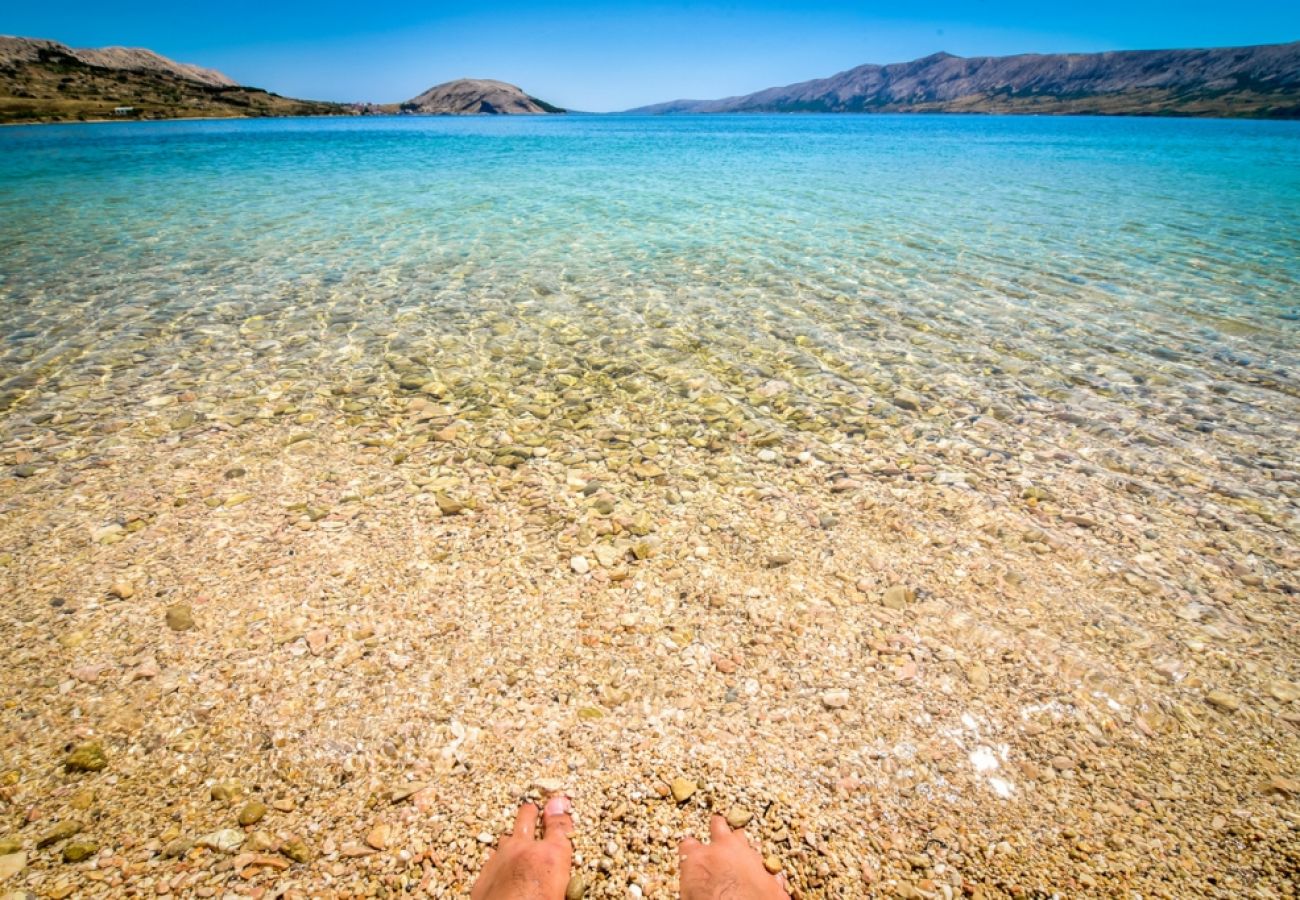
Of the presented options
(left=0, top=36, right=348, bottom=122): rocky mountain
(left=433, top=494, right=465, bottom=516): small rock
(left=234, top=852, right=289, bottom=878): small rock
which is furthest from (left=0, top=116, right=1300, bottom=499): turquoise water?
(left=0, top=36, right=348, bottom=122): rocky mountain

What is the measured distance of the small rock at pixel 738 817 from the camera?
3334mm

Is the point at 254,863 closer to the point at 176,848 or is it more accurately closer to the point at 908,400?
the point at 176,848

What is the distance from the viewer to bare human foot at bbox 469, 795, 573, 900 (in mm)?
2977

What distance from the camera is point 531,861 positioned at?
311cm

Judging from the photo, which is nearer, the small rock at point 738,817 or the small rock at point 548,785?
the small rock at point 738,817

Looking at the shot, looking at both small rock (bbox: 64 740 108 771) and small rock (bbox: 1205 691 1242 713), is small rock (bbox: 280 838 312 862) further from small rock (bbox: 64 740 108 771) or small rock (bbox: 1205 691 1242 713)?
small rock (bbox: 1205 691 1242 713)

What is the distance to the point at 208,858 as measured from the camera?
311 centimetres

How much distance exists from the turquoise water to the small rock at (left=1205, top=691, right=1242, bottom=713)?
3.83 metres

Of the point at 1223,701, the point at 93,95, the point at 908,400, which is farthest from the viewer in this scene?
the point at 93,95

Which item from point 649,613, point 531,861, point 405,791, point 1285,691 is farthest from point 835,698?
point 1285,691

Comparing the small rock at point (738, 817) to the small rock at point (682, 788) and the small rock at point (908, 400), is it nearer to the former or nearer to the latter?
the small rock at point (682, 788)

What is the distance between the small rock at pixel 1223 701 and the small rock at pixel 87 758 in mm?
7285

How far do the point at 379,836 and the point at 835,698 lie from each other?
2.97 m

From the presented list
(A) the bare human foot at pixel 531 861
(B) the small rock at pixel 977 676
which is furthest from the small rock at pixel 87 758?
(B) the small rock at pixel 977 676
